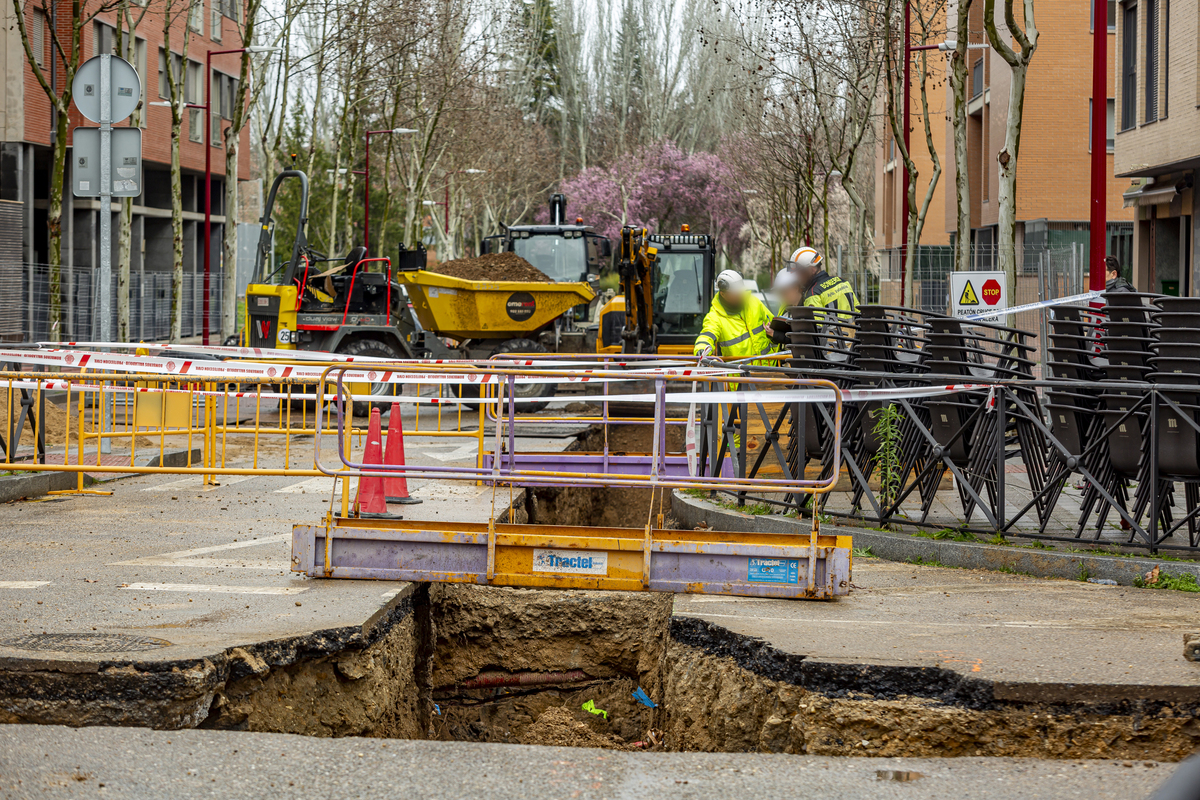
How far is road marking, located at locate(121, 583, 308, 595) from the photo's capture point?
262 inches

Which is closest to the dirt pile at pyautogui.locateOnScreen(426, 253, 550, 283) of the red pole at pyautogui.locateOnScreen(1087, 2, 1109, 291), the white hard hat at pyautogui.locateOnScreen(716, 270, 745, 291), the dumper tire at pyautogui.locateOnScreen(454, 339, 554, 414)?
the dumper tire at pyautogui.locateOnScreen(454, 339, 554, 414)

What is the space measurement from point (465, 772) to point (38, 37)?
29.2 m

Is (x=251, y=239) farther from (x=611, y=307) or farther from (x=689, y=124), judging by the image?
(x=689, y=124)

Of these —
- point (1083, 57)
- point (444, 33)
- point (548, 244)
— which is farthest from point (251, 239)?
point (1083, 57)

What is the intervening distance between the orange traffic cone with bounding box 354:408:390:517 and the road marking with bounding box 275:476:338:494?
9.91ft

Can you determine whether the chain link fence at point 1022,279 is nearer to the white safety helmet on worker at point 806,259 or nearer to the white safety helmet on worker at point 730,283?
the white safety helmet on worker at point 806,259

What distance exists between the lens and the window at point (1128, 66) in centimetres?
2550

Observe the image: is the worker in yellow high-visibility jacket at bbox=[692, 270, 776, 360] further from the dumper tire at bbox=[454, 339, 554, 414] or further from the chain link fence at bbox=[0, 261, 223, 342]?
the chain link fence at bbox=[0, 261, 223, 342]

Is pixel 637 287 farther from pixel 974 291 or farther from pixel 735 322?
pixel 735 322

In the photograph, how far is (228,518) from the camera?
9531 millimetres

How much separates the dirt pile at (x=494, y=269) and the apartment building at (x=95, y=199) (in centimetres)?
670

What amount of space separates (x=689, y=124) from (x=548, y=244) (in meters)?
47.5

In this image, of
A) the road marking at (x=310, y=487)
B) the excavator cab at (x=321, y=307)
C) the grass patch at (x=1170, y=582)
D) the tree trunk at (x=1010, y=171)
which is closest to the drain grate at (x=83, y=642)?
the grass patch at (x=1170, y=582)

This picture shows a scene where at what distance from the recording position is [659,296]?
23.1 meters
